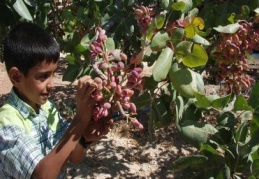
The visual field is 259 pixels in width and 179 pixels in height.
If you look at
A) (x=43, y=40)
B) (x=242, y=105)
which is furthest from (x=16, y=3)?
(x=242, y=105)

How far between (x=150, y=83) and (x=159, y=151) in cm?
250

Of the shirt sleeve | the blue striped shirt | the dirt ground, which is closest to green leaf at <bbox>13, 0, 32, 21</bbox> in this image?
the blue striped shirt

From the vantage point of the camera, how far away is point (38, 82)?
1237 millimetres

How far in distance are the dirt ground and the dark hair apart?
199cm

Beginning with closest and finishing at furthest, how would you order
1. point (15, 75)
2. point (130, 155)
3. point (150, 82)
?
1. point (150, 82)
2. point (15, 75)
3. point (130, 155)

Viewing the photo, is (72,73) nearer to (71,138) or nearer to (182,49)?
(71,138)

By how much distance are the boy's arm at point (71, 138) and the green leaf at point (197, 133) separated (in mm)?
259

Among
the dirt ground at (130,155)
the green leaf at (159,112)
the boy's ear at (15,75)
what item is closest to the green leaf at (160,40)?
the green leaf at (159,112)

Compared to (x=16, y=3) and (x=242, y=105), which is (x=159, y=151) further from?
(x=242, y=105)

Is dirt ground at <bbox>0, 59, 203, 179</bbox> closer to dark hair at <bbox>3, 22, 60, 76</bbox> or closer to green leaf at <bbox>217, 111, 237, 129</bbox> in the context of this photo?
dark hair at <bbox>3, 22, 60, 76</bbox>

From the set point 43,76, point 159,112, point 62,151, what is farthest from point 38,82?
point 159,112

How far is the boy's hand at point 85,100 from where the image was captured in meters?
0.99

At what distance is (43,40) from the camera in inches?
52.3

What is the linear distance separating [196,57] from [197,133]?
0.20 m
